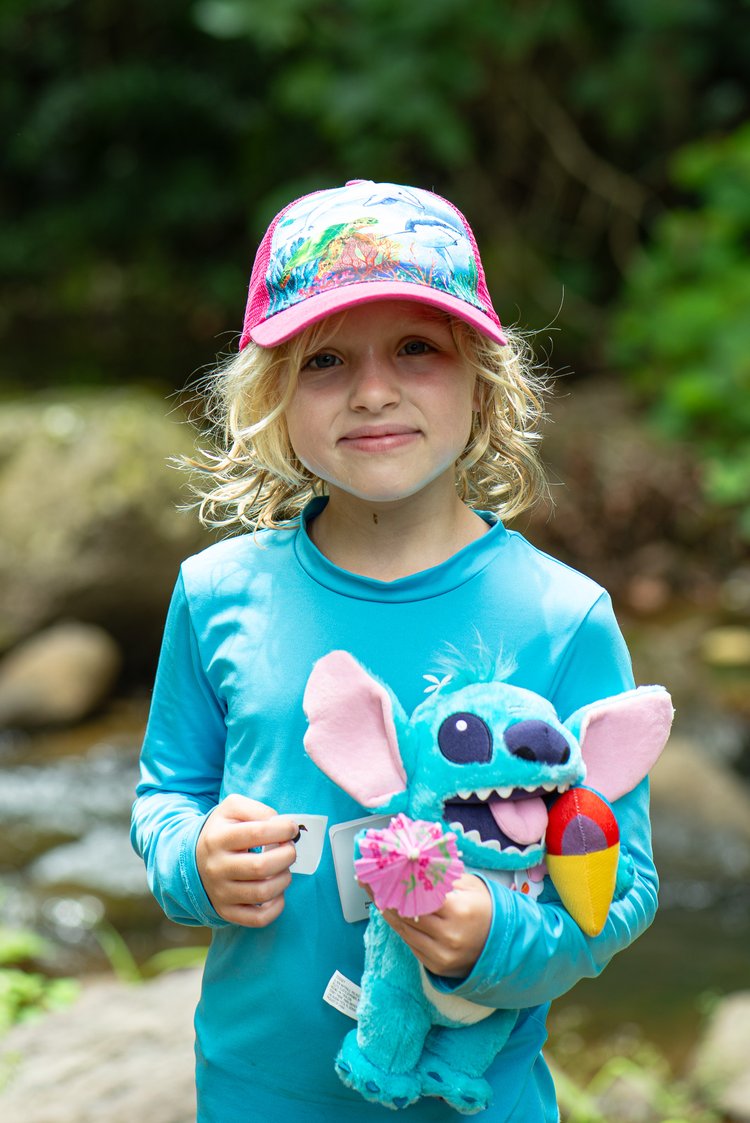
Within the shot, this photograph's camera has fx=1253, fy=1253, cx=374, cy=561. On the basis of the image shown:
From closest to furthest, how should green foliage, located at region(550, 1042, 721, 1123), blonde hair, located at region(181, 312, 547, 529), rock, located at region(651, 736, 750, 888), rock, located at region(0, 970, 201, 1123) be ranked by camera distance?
blonde hair, located at region(181, 312, 547, 529) < rock, located at region(0, 970, 201, 1123) < green foliage, located at region(550, 1042, 721, 1123) < rock, located at region(651, 736, 750, 888)

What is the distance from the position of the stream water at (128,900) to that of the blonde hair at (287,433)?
7.53 feet

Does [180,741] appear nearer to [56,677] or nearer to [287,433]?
[287,433]

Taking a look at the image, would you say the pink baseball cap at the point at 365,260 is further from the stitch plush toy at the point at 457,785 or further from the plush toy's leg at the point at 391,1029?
the plush toy's leg at the point at 391,1029

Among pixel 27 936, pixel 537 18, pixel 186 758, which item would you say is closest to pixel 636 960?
pixel 27 936

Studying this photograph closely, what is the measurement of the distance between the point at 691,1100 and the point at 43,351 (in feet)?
31.4

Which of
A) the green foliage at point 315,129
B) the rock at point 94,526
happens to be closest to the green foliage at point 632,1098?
the rock at point 94,526

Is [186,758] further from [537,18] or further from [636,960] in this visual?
[537,18]

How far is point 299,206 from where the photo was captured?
141 cm

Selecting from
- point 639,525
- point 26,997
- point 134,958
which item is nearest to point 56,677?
point 134,958

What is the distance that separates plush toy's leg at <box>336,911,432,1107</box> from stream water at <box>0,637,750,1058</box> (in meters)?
2.37

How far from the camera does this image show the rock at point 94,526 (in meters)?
5.67

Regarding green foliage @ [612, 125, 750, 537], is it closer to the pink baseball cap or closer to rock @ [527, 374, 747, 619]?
rock @ [527, 374, 747, 619]

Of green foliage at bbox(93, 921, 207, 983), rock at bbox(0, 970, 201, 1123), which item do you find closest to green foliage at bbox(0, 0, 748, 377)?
green foliage at bbox(93, 921, 207, 983)

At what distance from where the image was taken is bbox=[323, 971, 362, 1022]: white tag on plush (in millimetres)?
1306
